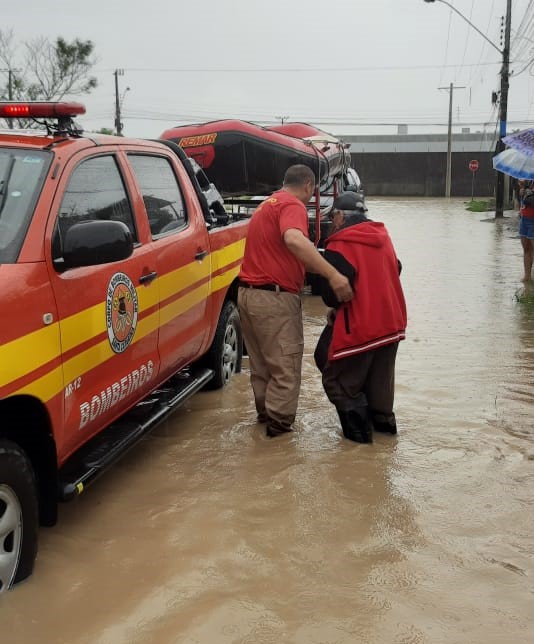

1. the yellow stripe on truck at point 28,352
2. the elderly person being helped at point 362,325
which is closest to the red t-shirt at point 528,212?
the elderly person being helped at point 362,325

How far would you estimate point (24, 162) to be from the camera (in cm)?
336

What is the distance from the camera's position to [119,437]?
3.83 m

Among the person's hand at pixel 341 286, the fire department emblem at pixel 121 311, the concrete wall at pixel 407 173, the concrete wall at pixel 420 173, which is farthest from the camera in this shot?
the concrete wall at pixel 407 173

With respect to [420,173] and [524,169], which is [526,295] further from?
[420,173]

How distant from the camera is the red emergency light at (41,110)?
365 centimetres

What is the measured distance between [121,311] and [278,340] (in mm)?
1448

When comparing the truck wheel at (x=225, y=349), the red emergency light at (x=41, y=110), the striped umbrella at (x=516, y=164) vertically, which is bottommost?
the truck wheel at (x=225, y=349)

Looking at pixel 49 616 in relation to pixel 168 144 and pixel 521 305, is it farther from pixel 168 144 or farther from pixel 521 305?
pixel 521 305

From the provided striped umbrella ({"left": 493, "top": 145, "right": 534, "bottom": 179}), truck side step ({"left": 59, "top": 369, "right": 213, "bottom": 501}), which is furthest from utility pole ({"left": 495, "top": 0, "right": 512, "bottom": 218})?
truck side step ({"left": 59, "top": 369, "right": 213, "bottom": 501})

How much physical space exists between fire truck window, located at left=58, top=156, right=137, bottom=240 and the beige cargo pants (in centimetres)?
109

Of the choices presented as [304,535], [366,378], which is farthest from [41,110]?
[366,378]

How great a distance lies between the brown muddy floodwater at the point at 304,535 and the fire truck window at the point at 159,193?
54.4 inches

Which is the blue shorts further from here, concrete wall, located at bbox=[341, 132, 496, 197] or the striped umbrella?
concrete wall, located at bbox=[341, 132, 496, 197]

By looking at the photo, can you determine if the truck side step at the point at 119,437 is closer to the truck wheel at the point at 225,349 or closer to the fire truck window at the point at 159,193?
the truck wheel at the point at 225,349
